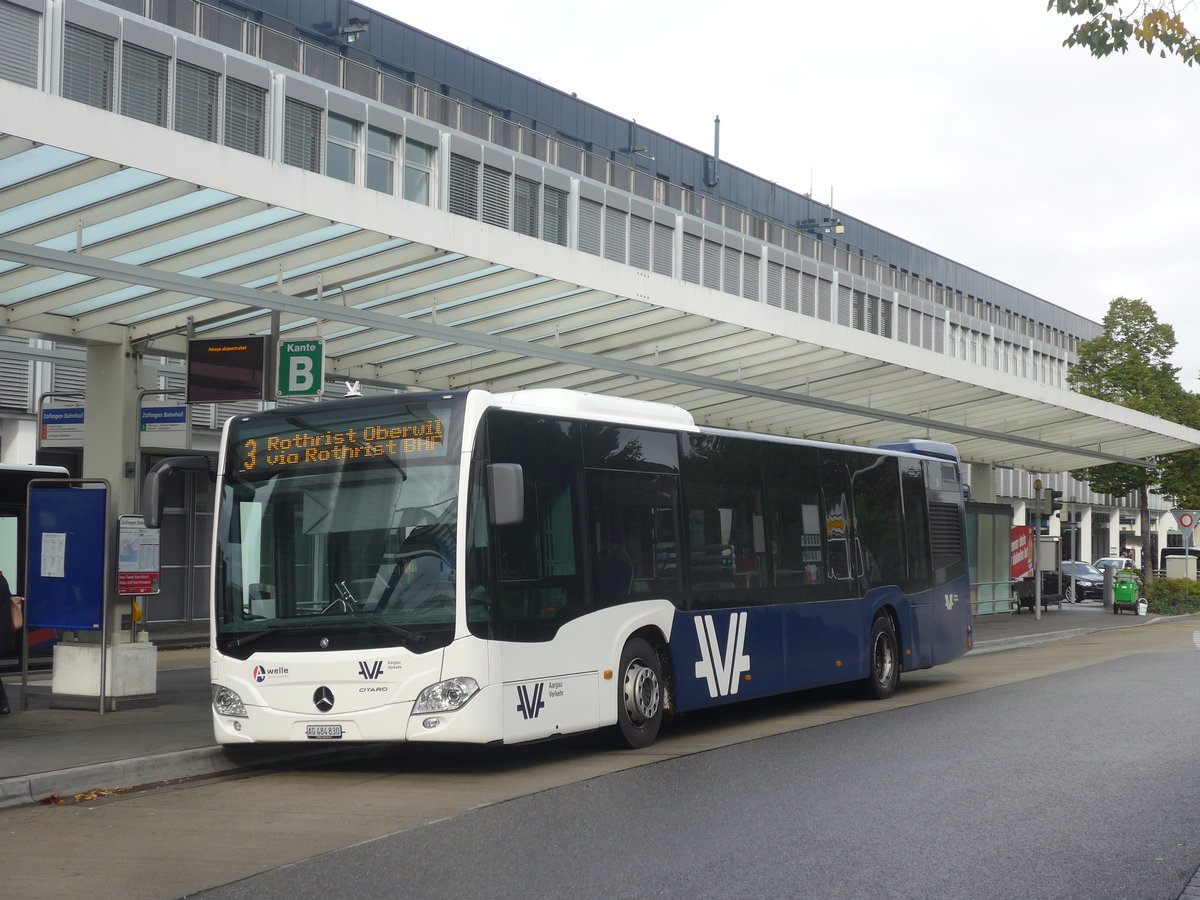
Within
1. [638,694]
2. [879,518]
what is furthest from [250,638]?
[879,518]

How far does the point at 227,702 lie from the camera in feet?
34.9

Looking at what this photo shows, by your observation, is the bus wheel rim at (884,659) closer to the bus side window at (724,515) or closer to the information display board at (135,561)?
the bus side window at (724,515)

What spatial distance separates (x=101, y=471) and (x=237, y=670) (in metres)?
4.33

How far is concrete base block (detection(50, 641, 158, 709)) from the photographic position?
1374 cm

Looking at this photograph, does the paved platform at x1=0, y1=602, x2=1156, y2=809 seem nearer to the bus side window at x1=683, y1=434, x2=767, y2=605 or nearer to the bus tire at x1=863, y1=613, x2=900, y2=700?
the bus side window at x1=683, y1=434, x2=767, y2=605

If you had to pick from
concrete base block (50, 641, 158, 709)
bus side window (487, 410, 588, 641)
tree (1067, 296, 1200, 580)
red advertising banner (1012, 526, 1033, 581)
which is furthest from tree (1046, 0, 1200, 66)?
tree (1067, 296, 1200, 580)

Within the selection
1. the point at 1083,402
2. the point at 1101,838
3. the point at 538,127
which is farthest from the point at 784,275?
the point at 1101,838

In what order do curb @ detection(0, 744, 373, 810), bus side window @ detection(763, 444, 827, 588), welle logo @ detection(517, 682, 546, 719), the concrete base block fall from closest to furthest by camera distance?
1. curb @ detection(0, 744, 373, 810)
2. welle logo @ detection(517, 682, 546, 719)
3. the concrete base block
4. bus side window @ detection(763, 444, 827, 588)

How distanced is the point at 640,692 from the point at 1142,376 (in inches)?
1540

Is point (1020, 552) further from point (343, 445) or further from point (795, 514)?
point (343, 445)

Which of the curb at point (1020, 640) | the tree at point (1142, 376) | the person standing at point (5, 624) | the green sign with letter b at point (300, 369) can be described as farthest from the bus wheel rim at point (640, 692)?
the tree at point (1142, 376)

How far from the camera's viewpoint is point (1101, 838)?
7.68 meters

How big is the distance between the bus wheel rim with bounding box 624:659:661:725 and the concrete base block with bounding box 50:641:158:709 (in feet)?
16.2

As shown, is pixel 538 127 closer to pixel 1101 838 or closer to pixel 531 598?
pixel 531 598
